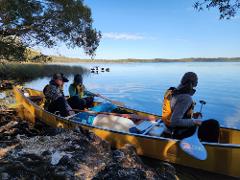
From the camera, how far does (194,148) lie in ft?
18.1

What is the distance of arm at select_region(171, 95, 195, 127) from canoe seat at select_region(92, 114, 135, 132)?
2049 millimetres

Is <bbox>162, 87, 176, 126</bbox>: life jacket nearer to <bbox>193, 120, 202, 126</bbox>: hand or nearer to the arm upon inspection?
the arm

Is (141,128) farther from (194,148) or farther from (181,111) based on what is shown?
(194,148)

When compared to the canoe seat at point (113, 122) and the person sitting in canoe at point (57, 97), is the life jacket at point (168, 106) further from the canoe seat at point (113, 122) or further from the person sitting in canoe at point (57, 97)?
the person sitting in canoe at point (57, 97)

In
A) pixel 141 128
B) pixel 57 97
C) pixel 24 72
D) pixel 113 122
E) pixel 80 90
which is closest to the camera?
pixel 141 128

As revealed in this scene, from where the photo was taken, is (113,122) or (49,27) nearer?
(113,122)

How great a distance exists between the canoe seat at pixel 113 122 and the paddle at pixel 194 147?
224 cm

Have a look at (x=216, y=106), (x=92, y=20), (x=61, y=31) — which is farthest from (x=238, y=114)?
(x=61, y=31)

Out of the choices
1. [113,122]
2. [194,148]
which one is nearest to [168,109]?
[194,148]

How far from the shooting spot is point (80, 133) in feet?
26.0

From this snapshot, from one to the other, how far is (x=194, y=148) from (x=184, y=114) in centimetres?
75

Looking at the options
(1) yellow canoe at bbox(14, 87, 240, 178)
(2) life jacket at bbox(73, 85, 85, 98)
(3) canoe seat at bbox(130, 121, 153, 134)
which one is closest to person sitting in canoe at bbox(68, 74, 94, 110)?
(2) life jacket at bbox(73, 85, 85, 98)

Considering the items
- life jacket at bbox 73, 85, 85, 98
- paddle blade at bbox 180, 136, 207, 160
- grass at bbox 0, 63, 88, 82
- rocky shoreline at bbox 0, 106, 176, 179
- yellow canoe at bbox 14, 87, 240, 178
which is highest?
life jacket at bbox 73, 85, 85, 98

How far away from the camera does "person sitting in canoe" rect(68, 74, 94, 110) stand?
9.89 metres
